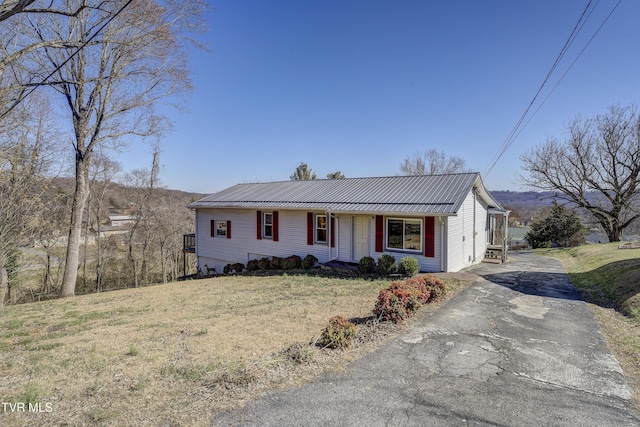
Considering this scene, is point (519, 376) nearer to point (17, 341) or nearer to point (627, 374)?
point (627, 374)

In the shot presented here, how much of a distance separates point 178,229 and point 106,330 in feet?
69.5

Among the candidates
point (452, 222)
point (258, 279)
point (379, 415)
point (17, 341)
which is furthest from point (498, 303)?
point (17, 341)

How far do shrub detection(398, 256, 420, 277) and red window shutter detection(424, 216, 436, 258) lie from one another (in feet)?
2.44

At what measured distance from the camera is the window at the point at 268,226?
54.1 feet

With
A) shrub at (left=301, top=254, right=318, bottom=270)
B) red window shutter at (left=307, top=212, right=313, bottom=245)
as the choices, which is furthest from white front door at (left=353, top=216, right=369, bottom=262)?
red window shutter at (left=307, top=212, right=313, bottom=245)

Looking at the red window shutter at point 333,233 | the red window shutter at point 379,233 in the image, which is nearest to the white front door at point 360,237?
the red window shutter at point 379,233

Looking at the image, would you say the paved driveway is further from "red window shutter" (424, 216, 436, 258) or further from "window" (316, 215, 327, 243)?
"window" (316, 215, 327, 243)

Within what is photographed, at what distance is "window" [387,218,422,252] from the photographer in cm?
1241

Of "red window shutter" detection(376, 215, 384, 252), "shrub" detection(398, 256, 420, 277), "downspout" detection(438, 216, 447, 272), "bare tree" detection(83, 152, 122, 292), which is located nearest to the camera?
"shrub" detection(398, 256, 420, 277)

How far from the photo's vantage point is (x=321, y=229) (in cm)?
1480

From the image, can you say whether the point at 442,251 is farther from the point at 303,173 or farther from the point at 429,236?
the point at 303,173

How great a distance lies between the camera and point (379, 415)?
3.50 metres

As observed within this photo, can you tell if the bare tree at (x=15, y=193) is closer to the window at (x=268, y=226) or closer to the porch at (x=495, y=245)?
the window at (x=268, y=226)

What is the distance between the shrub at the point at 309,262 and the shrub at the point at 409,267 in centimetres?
415
